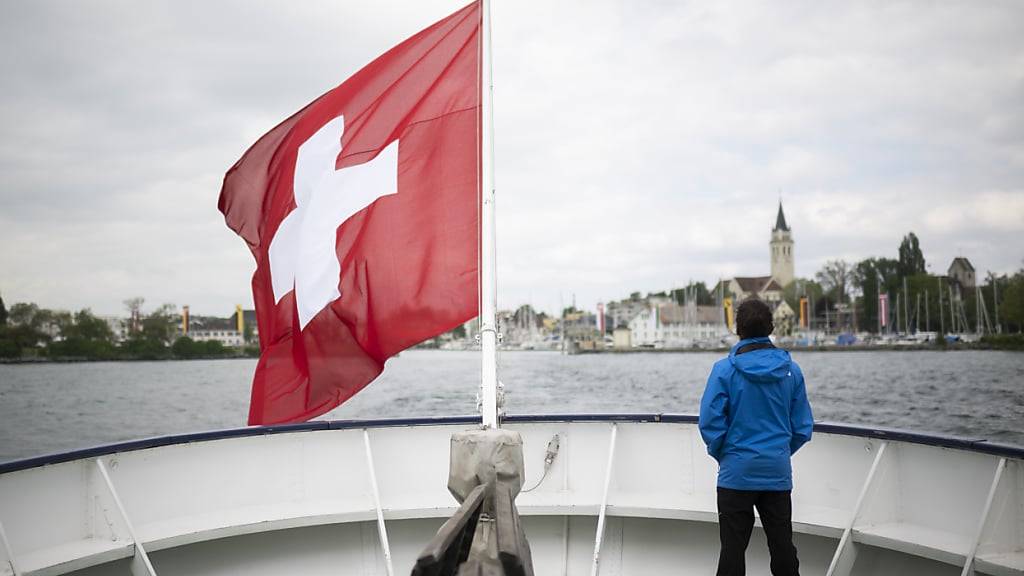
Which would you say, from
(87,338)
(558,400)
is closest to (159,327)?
(87,338)

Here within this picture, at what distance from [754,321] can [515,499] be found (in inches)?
72.2

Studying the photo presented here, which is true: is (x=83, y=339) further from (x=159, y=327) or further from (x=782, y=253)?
(x=782, y=253)

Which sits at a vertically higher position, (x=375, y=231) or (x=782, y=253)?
(x=782, y=253)

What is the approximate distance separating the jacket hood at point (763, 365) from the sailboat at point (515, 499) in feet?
3.65

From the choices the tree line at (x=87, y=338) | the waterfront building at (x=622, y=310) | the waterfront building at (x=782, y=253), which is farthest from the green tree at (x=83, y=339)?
the waterfront building at (x=782, y=253)

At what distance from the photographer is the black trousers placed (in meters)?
3.68

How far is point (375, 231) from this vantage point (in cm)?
448

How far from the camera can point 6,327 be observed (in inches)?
3398

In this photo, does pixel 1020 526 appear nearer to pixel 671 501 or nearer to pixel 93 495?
pixel 671 501

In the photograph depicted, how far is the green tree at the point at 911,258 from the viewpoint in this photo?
112562 millimetres

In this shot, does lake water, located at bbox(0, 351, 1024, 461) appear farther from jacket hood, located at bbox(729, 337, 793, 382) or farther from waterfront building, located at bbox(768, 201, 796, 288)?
waterfront building, located at bbox(768, 201, 796, 288)

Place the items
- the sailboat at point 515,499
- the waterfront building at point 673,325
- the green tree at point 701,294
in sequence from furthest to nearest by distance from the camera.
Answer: the green tree at point 701,294 → the waterfront building at point 673,325 → the sailboat at point 515,499

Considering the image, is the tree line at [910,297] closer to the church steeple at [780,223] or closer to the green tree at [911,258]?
the green tree at [911,258]

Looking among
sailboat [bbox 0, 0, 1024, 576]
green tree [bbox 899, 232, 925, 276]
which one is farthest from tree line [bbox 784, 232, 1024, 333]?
sailboat [bbox 0, 0, 1024, 576]
